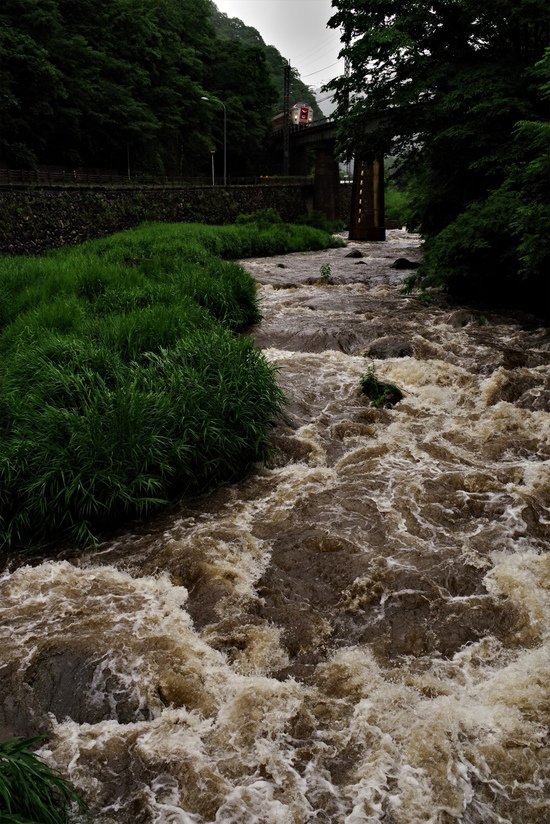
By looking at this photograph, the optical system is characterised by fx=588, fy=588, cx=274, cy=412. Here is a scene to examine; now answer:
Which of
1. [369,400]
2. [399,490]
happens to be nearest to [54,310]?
[369,400]

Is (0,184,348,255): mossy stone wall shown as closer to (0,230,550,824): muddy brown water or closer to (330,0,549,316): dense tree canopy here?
(330,0,549,316): dense tree canopy

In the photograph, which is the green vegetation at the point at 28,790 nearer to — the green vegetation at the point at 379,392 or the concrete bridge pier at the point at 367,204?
the green vegetation at the point at 379,392

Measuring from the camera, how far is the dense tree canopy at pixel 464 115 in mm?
11297

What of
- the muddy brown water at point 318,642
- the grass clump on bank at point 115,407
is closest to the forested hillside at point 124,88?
the grass clump on bank at point 115,407

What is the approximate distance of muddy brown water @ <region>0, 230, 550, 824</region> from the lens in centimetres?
321

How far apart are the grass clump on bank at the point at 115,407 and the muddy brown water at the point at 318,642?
398 mm

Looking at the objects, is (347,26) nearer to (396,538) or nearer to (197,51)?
(396,538)

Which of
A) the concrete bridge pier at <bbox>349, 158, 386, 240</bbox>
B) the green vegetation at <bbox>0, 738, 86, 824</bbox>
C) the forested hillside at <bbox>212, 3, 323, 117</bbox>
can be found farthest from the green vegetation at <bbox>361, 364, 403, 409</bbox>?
the forested hillside at <bbox>212, 3, 323, 117</bbox>

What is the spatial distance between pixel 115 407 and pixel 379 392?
405 centimetres

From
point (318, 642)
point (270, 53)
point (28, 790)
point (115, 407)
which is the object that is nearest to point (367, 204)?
point (115, 407)

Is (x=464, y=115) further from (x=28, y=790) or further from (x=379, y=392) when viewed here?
(x=28, y=790)

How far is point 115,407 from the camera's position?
6.35 metres

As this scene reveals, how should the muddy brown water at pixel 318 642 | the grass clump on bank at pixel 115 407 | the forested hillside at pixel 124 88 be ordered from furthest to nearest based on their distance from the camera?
the forested hillside at pixel 124 88 → the grass clump on bank at pixel 115 407 → the muddy brown water at pixel 318 642

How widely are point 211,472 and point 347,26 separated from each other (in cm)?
1465
